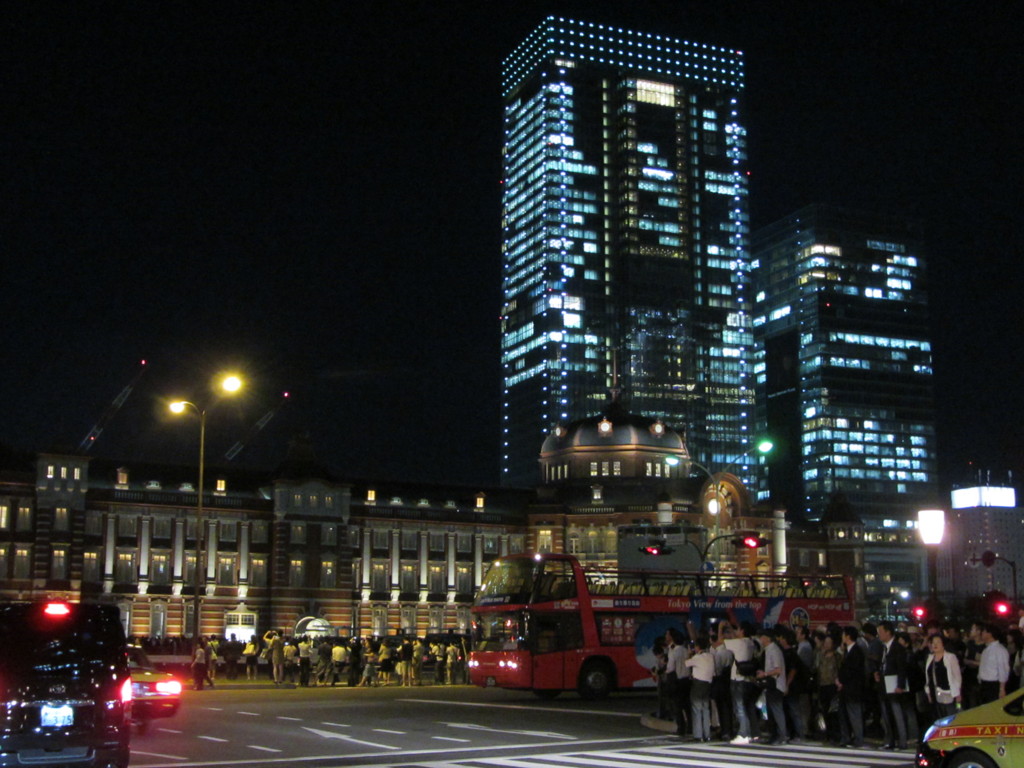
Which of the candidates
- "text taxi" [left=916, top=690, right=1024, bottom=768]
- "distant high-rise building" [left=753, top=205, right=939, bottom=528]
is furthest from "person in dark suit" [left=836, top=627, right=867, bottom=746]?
"distant high-rise building" [left=753, top=205, right=939, bottom=528]

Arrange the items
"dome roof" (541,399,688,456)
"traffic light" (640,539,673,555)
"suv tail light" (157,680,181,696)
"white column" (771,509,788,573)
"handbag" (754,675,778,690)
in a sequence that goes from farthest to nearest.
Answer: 1. "dome roof" (541,399,688,456)
2. "white column" (771,509,788,573)
3. "traffic light" (640,539,673,555)
4. "suv tail light" (157,680,181,696)
5. "handbag" (754,675,778,690)

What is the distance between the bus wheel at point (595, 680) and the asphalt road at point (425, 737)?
910 millimetres

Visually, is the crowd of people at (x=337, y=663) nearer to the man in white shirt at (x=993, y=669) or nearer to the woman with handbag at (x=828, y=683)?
the woman with handbag at (x=828, y=683)

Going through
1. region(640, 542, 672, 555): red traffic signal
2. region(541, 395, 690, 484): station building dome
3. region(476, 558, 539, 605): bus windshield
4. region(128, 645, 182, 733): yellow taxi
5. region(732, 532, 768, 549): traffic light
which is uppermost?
region(541, 395, 690, 484): station building dome

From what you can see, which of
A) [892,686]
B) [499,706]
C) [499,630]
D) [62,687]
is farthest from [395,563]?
[62,687]

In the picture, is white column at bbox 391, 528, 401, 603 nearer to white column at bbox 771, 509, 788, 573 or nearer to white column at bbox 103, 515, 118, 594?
white column at bbox 103, 515, 118, 594

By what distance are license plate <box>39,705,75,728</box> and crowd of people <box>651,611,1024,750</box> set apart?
10536 millimetres

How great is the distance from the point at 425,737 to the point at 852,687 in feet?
→ 24.6

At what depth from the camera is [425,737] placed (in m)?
22.8

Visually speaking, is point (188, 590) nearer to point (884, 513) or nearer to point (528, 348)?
point (528, 348)

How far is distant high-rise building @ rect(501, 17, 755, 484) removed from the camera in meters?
167

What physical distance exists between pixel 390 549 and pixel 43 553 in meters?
25.9

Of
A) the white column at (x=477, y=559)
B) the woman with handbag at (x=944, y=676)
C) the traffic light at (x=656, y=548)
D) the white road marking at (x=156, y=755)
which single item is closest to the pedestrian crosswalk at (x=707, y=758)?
the woman with handbag at (x=944, y=676)

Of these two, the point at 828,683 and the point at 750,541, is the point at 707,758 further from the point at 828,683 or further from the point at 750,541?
the point at 750,541
